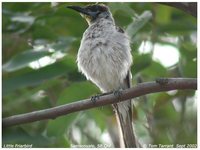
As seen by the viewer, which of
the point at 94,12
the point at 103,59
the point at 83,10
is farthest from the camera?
the point at 94,12

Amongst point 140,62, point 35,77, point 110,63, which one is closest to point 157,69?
point 140,62

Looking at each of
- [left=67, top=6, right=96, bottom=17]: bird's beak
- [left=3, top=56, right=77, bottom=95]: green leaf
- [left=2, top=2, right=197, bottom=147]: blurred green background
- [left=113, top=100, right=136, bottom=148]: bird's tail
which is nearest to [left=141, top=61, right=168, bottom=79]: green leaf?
[left=2, top=2, right=197, bottom=147]: blurred green background

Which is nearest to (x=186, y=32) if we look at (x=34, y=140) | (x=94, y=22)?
(x=94, y=22)

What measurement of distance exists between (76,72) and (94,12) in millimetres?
570

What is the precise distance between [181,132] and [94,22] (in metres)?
1.08

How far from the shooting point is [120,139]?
4070 millimetres

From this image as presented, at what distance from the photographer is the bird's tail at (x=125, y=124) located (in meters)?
3.98

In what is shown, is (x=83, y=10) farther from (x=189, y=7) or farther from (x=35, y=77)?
(x=189, y=7)

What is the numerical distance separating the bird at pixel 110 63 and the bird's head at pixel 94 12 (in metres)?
0.09

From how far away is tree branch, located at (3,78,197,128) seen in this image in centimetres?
284

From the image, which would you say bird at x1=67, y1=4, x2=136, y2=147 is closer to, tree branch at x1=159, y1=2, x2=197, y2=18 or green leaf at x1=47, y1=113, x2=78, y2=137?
green leaf at x1=47, y1=113, x2=78, y2=137

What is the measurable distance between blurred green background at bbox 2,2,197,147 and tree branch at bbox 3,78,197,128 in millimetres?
570

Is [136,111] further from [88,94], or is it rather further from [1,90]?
[1,90]

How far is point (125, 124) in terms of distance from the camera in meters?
4.09
